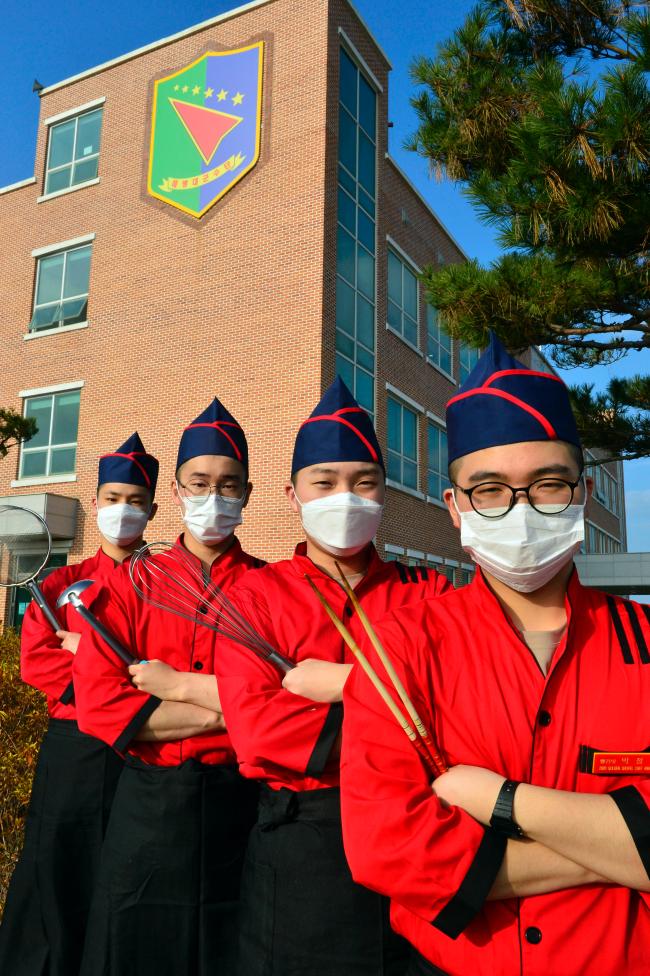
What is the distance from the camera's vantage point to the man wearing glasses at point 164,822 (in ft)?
8.22

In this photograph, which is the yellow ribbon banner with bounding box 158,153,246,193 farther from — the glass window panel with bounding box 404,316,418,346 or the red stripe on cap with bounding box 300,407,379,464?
the red stripe on cap with bounding box 300,407,379,464

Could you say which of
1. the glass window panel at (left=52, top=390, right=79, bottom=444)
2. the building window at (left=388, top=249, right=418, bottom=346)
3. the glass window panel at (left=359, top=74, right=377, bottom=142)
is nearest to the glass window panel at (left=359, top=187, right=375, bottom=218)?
the building window at (left=388, top=249, right=418, bottom=346)

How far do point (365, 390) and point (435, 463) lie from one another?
4.51 metres

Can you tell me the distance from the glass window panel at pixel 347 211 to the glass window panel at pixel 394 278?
2.45m

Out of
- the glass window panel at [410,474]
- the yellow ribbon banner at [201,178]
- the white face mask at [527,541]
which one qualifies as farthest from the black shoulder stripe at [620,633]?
the glass window panel at [410,474]

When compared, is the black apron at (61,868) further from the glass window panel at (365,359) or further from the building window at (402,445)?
the building window at (402,445)

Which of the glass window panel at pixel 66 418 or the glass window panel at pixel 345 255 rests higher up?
the glass window panel at pixel 345 255

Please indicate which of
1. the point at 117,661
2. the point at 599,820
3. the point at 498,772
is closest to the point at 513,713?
the point at 498,772

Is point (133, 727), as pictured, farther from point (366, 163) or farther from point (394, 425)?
point (366, 163)

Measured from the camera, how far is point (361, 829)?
1.51 metres

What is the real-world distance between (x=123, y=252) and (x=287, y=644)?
17747mm

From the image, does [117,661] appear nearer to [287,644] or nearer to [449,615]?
[287,644]

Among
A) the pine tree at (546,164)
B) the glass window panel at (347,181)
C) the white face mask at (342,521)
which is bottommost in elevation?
the white face mask at (342,521)

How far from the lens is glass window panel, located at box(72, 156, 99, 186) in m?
19.4
